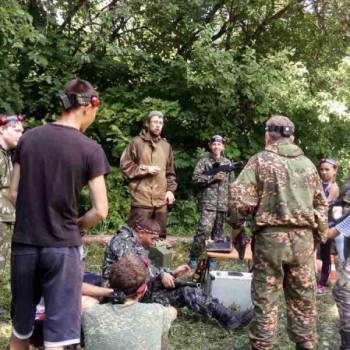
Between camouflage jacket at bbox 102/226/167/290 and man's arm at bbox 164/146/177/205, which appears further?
man's arm at bbox 164/146/177/205

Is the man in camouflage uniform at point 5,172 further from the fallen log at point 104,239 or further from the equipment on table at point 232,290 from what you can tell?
the fallen log at point 104,239

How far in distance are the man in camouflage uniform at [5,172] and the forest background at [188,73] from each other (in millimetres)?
3587

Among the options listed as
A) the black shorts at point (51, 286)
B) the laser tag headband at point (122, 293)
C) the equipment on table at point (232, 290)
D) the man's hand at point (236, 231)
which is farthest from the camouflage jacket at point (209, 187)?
the black shorts at point (51, 286)

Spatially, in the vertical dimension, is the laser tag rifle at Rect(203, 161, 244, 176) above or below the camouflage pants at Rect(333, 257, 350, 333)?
above

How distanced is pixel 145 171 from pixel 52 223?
3.28 meters

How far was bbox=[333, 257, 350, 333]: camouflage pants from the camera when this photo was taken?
12.2ft

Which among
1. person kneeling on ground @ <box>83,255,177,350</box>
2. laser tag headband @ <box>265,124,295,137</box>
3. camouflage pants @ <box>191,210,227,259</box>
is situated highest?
laser tag headband @ <box>265,124,295,137</box>

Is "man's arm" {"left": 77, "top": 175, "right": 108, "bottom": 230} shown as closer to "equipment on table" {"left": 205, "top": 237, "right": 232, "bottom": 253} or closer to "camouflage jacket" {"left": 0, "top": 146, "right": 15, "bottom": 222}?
"camouflage jacket" {"left": 0, "top": 146, "right": 15, "bottom": 222}

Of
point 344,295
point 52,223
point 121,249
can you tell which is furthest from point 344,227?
point 52,223

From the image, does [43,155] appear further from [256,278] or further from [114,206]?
[114,206]

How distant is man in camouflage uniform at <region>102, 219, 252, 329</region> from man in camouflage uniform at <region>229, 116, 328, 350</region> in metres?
0.73

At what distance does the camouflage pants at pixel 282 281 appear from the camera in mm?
3482

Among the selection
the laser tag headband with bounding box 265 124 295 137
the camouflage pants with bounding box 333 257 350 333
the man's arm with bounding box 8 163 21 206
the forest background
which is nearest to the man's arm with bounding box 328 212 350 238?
the camouflage pants with bounding box 333 257 350 333

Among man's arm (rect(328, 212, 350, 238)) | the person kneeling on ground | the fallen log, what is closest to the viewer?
the person kneeling on ground
